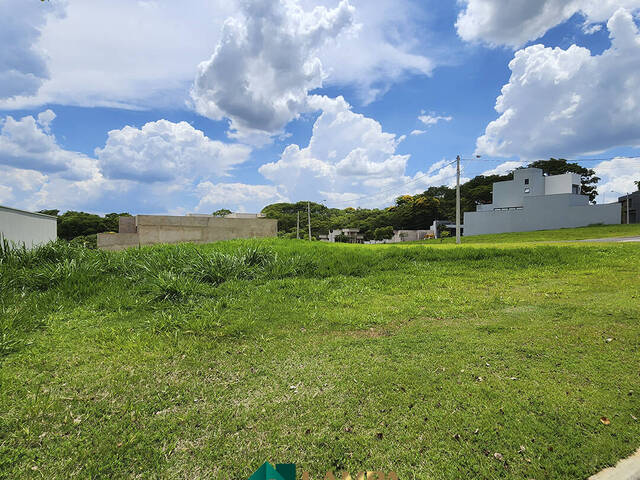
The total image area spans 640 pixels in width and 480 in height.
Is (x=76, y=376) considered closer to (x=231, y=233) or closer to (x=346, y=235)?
(x=231, y=233)

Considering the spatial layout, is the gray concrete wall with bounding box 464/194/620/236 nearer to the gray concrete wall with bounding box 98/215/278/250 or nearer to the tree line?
the tree line

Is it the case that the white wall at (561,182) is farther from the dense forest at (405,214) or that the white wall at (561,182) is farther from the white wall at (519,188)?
the dense forest at (405,214)

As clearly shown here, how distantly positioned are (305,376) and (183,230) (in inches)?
436

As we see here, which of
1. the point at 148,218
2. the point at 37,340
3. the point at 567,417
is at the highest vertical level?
the point at 148,218

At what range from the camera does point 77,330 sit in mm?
4191

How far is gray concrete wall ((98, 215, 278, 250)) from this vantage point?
41.3 ft

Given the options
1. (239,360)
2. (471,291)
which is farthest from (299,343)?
(471,291)

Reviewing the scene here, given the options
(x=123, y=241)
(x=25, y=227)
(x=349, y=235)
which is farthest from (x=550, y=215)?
(x=25, y=227)

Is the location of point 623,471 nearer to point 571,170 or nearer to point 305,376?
point 305,376

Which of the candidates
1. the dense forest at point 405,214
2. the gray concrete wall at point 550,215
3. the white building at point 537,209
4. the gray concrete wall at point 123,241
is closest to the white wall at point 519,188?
the white building at point 537,209

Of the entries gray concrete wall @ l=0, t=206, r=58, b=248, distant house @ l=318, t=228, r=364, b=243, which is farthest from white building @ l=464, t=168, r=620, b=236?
gray concrete wall @ l=0, t=206, r=58, b=248

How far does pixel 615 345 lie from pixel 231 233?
1191 cm

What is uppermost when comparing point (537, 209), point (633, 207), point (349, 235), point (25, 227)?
point (633, 207)

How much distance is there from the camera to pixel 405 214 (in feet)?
182
